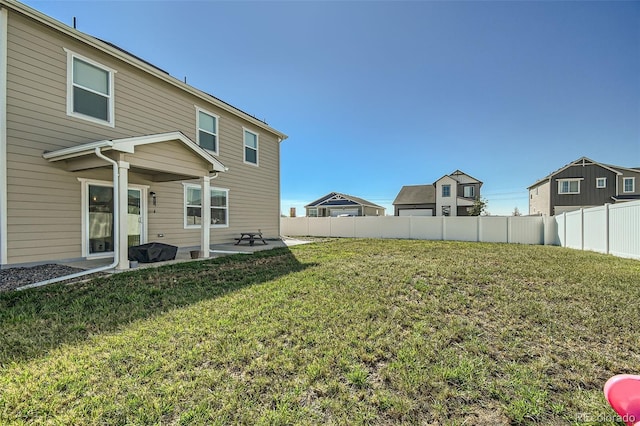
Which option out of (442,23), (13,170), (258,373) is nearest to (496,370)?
(258,373)

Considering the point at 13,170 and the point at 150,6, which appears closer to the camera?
the point at 13,170

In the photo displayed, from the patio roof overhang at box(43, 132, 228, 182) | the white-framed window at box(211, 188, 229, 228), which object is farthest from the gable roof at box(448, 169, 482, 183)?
the patio roof overhang at box(43, 132, 228, 182)

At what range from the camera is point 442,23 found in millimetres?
8703

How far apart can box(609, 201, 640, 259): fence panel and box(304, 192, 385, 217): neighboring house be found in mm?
23557

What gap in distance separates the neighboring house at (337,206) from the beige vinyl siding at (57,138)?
79.5 feet

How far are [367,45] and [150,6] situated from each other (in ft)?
22.9

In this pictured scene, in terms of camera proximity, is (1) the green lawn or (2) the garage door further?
(2) the garage door

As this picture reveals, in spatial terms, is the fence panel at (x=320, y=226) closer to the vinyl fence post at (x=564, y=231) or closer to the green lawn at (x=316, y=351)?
the vinyl fence post at (x=564, y=231)

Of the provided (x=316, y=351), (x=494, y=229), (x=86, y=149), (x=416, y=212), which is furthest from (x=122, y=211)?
(x=416, y=212)

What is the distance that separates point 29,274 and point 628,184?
35970 mm

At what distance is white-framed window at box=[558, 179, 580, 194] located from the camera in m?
23.5

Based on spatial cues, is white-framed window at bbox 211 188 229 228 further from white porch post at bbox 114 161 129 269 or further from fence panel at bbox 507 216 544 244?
fence panel at bbox 507 216 544 244

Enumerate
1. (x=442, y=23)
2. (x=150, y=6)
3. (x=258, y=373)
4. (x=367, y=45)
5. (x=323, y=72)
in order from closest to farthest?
1. (x=258, y=373)
2. (x=150, y=6)
3. (x=442, y=23)
4. (x=367, y=45)
5. (x=323, y=72)

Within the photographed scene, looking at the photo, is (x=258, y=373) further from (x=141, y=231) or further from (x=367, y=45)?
(x=367, y=45)
